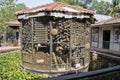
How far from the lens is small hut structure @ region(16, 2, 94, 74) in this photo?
37.0ft

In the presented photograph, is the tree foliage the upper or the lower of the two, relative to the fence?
upper

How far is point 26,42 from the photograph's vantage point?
12.7 m

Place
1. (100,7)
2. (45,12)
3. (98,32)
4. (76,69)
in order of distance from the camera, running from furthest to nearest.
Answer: (100,7) < (98,32) < (76,69) < (45,12)

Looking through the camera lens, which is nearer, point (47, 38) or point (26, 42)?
point (47, 38)

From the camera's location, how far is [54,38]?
11.4 metres

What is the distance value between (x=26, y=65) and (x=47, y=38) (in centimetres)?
246

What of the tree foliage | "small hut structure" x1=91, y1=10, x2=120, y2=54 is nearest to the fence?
"small hut structure" x1=91, y1=10, x2=120, y2=54

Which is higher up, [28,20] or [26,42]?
[28,20]

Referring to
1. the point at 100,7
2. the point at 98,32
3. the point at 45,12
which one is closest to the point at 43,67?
the point at 45,12

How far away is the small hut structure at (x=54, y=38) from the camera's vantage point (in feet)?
37.0

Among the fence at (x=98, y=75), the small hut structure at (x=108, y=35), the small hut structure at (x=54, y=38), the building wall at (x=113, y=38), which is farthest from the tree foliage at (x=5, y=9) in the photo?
the fence at (x=98, y=75)

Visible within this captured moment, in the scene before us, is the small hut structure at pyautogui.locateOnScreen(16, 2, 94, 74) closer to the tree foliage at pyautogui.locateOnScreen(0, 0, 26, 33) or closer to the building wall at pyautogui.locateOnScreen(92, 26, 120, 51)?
the building wall at pyautogui.locateOnScreen(92, 26, 120, 51)

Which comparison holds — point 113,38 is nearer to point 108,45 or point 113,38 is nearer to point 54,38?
point 108,45

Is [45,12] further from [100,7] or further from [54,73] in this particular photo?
[100,7]
